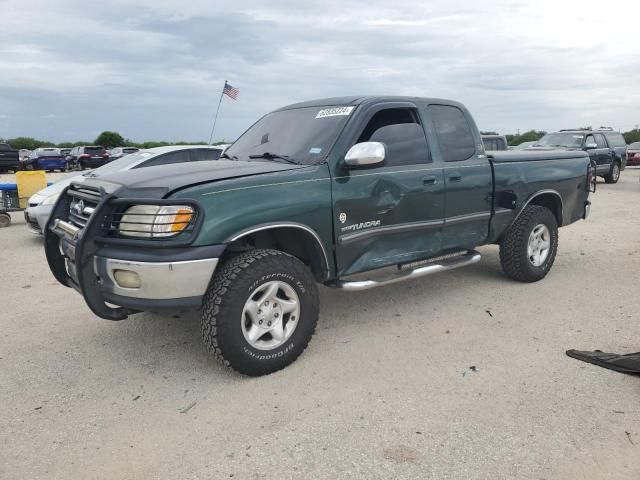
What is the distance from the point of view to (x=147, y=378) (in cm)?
372

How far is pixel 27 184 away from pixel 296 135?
25.7ft

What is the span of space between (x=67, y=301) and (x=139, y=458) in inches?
125

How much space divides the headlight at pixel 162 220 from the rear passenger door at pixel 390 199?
119 cm

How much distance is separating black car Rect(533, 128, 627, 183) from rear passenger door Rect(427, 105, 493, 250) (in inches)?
478

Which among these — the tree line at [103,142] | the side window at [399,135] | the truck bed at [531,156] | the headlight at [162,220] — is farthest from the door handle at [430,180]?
the tree line at [103,142]

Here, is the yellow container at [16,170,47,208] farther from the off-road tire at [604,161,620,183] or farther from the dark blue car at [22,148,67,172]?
the dark blue car at [22,148,67,172]

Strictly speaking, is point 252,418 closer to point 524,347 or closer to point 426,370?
point 426,370

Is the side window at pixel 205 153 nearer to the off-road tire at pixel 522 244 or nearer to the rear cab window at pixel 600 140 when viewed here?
the off-road tire at pixel 522 244

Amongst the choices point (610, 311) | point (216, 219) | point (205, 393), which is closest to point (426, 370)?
point (205, 393)

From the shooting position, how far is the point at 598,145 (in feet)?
57.4

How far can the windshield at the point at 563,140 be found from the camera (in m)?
16.8

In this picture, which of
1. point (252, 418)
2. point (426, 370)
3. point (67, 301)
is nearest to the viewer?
point (252, 418)

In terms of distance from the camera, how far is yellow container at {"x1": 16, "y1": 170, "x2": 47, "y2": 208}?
400 inches

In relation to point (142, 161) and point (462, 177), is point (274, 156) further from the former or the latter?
point (142, 161)
